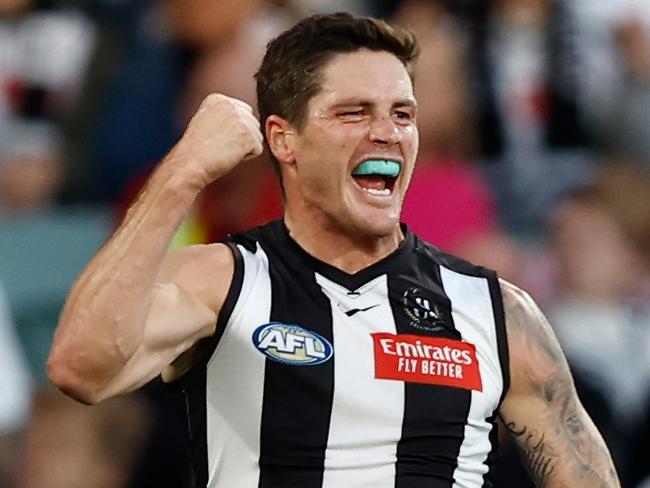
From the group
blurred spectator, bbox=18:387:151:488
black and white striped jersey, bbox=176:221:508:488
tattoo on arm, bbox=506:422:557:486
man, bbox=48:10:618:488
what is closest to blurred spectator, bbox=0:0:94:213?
blurred spectator, bbox=18:387:151:488

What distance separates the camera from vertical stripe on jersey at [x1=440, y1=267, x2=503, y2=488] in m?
4.18

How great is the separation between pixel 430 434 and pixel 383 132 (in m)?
0.76

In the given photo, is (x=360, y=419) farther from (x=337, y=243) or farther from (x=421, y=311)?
(x=337, y=243)

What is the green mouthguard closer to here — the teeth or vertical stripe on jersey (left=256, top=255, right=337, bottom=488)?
the teeth

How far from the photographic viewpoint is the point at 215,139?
395 cm

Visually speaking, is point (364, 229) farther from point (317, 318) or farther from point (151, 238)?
point (151, 238)

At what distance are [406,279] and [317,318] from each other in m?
0.31

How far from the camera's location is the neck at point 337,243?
4.34 metres

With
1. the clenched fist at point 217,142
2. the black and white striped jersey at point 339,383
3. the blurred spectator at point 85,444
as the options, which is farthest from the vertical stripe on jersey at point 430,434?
the blurred spectator at point 85,444

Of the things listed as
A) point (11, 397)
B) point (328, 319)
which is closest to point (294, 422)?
point (328, 319)

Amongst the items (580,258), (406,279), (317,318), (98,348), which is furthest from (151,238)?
(580,258)

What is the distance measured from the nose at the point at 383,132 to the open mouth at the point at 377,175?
49 mm

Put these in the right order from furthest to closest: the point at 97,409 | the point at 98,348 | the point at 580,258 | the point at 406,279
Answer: the point at 580,258, the point at 97,409, the point at 406,279, the point at 98,348

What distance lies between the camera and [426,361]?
4172 millimetres
